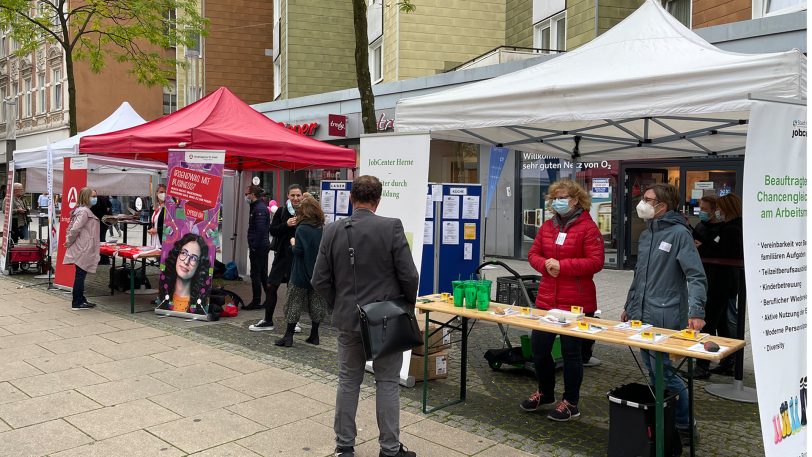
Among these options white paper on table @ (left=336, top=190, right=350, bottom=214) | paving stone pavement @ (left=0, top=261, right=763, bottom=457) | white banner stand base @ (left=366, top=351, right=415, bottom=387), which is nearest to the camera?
paving stone pavement @ (left=0, top=261, right=763, bottom=457)

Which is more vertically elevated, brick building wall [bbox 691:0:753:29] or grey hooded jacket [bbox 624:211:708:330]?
brick building wall [bbox 691:0:753:29]

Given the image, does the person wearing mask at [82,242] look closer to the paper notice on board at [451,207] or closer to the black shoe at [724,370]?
the paper notice on board at [451,207]

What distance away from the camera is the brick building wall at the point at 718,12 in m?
11.2

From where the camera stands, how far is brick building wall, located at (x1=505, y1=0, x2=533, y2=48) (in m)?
16.6

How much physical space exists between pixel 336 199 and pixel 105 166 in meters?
5.40

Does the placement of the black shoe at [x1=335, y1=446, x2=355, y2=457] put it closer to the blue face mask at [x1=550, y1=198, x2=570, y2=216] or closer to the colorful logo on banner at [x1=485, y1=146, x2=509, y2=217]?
the blue face mask at [x1=550, y1=198, x2=570, y2=216]

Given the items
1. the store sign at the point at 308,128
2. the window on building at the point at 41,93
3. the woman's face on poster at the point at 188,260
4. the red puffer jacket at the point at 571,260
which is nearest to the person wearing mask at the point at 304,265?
the woman's face on poster at the point at 188,260

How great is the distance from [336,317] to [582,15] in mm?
12183

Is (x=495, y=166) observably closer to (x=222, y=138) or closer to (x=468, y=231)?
(x=468, y=231)

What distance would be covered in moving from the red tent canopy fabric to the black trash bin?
6.16 meters

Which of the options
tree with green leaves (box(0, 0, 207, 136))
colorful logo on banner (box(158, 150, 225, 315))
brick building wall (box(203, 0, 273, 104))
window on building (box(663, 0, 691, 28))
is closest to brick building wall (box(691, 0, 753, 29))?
window on building (box(663, 0, 691, 28))

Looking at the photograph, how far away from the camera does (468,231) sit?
31.2 feet

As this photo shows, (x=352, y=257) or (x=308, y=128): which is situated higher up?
(x=308, y=128)

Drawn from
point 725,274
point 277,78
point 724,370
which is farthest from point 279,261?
point 277,78
